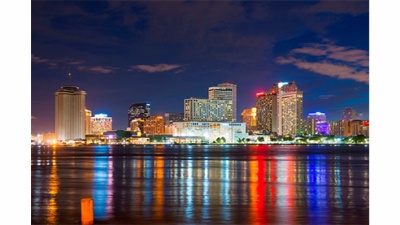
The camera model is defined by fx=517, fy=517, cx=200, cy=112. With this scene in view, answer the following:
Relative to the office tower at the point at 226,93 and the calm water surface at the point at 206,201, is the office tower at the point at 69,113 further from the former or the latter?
the calm water surface at the point at 206,201

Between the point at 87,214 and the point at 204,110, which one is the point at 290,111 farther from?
the point at 87,214

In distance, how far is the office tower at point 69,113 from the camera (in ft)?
460

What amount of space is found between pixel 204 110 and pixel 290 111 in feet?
101

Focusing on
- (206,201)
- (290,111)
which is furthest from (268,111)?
(206,201)

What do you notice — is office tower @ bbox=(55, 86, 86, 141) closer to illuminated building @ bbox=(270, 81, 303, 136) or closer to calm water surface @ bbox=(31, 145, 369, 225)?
illuminated building @ bbox=(270, 81, 303, 136)

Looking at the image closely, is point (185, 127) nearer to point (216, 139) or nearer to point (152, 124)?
point (216, 139)

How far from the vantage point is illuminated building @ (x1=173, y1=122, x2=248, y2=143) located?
130375 millimetres

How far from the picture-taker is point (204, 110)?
→ 152 meters

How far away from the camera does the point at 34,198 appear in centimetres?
1351

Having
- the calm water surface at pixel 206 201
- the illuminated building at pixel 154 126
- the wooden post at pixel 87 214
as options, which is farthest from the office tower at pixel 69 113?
the wooden post at pixel 87 214

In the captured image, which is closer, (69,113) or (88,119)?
(69,113)
